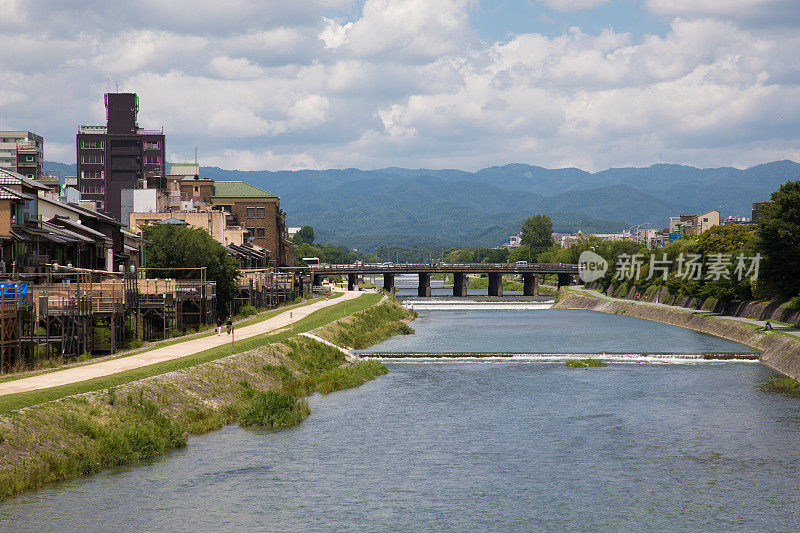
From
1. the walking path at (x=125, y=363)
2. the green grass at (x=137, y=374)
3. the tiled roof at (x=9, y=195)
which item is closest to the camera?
the green grass at (x=137, y=374)

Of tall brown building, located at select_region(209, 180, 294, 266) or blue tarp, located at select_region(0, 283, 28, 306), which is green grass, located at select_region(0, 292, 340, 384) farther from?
tall brown building, located at select_region(209, 180, 294, 266)

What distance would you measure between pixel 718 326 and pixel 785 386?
132 ft

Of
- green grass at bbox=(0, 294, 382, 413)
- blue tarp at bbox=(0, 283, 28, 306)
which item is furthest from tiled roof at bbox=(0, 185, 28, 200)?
green grass at bbox=(0, 294, 382, 413)

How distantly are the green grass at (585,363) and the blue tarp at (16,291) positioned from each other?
142 feet

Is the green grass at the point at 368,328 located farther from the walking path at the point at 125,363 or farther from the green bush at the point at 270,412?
the green bush at the point at 270,412

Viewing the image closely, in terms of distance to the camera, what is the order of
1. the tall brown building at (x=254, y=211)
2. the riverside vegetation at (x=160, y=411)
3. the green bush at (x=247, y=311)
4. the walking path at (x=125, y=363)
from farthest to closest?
the tall brown building at (x=254, y=211) → the green bush at (x=247, y=311) → the walking path at (x=125, y=363) → the riverside vegetation at (x=160, y=411)

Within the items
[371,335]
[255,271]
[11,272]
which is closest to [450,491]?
[11,272]

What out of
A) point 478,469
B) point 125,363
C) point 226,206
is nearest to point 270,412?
point 125,363

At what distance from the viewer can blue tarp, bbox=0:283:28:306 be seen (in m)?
49.5

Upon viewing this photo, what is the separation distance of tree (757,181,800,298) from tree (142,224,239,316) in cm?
5700

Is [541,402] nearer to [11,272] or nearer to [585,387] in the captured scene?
[585,387]

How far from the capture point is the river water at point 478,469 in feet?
98.7

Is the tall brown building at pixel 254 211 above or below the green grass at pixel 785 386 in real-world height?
above

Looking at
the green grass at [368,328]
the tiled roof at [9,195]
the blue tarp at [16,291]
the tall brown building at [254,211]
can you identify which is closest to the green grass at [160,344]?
the blue tarp at [16,291]
